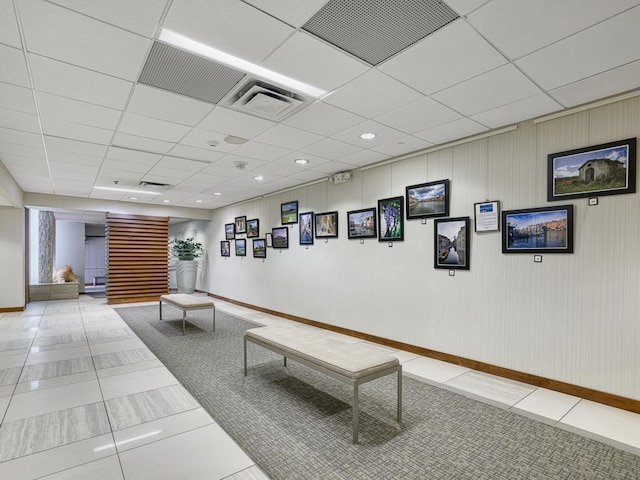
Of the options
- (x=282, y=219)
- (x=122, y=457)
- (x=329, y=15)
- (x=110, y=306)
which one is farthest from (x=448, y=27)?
(x=110, y=306)

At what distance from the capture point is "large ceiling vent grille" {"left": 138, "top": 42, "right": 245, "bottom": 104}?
2.56 meters

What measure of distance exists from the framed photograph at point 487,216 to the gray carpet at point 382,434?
2007 mm

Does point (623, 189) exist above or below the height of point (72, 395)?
above

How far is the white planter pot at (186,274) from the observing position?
39.8ft

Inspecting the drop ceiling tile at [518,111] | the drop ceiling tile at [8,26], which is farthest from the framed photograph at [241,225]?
the drop ceiling tile at [8,26]

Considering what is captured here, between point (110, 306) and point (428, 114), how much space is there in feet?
31.9

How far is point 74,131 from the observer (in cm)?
409

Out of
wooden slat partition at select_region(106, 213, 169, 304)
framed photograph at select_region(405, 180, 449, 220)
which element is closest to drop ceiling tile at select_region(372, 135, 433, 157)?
framed photograph at select_region(405, 180, 449, 220)

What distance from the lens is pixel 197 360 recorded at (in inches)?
180

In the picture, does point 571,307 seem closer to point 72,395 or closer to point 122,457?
point 122,457

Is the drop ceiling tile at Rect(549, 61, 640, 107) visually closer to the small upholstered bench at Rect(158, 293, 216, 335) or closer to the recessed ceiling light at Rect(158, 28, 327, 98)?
the recessed ceiling light at Rect(158, 28, 327, 98)

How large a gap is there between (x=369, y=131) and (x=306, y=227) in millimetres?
3292

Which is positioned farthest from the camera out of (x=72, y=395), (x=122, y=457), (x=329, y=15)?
(x=72, y=395)

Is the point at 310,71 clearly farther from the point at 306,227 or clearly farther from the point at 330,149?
the point at 306,227
